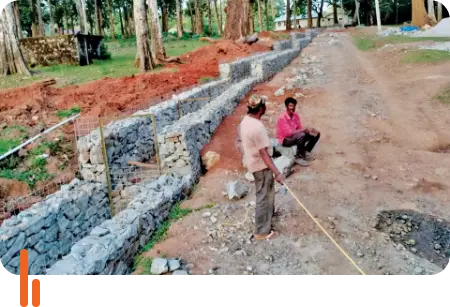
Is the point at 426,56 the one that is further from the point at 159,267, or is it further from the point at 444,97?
the point at 159,267

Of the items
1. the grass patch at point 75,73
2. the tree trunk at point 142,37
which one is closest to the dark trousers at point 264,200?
the grass patch at point 75,73

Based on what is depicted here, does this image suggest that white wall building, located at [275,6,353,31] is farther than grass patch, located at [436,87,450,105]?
Yes

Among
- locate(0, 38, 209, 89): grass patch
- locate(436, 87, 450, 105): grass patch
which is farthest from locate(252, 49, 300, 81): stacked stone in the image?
locate(436, 87, 450, 105): grass patch

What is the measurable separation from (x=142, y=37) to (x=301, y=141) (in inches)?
486

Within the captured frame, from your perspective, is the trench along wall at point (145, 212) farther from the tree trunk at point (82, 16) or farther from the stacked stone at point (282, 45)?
the tree trunk at point (82, 16)

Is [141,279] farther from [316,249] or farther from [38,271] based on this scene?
[38,271]

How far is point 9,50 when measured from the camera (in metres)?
18.1

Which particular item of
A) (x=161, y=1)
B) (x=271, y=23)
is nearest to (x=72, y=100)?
(x=161, y=1)

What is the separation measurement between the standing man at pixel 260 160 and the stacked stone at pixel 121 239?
153cm

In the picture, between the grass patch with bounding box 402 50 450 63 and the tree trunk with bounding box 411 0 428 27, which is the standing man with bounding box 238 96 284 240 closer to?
the grass patch with bounding box 402 50 450 63

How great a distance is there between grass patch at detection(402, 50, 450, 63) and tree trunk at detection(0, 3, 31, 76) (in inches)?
658

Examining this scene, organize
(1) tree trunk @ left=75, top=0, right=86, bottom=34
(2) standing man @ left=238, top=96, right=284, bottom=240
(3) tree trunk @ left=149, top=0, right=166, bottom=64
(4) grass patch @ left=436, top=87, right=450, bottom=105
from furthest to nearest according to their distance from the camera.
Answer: (1) tree trunk @ left=75, top=0, right=86, bottom=34 → (3) tree trunk @ left=149, top=0, right=166, bottom=64 → (4) grass patch @ left=436, top=87, right=450, bottom=105 → (2) standing man @ left=238, top=96, right=284, bottom=240

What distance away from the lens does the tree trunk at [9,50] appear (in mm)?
17722

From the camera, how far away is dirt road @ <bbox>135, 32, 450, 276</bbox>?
452cm
